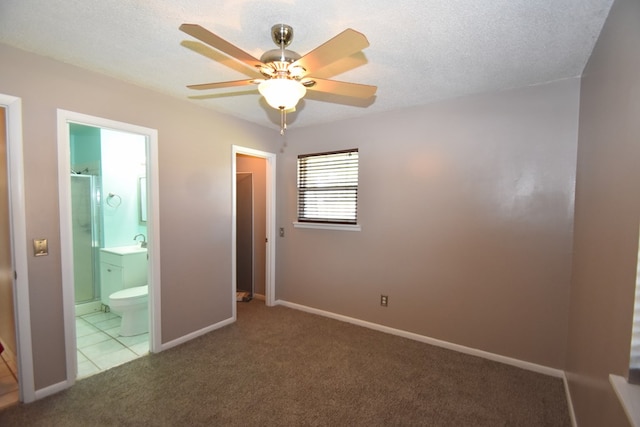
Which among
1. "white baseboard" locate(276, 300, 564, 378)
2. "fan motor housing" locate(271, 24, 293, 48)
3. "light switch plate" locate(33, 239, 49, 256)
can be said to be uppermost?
"fan motor housing" locate(271, 24, 293, 48)

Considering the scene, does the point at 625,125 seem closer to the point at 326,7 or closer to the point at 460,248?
the point at 326,7

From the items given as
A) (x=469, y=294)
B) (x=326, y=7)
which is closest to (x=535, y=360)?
A: (x=469, y=294)

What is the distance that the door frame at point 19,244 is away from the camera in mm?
1901

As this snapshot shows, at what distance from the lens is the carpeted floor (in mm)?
1909

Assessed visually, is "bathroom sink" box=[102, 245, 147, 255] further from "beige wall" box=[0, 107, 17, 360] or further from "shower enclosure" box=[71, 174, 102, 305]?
"beige wall" box=[0, 107, 17, 360]

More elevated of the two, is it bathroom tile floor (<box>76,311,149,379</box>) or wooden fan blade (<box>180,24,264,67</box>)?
wooden fan blade (<box>180,24,264,67</box>)

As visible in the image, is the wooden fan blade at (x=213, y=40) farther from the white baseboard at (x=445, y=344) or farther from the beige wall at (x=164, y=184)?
the white baseboard at (x=445, y=344)

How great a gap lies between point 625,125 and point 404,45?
1.17 meters

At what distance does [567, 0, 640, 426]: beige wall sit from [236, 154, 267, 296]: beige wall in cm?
336

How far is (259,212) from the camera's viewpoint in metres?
4.24

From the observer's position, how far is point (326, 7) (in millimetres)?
1482

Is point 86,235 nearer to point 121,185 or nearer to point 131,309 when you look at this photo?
point 121,185

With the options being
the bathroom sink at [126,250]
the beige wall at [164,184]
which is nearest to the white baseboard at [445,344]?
the beige wall at [164,184]

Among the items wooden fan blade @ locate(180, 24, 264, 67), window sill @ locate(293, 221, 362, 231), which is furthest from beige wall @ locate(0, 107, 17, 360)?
window sill @ locate(293, 221, 362, 231)
